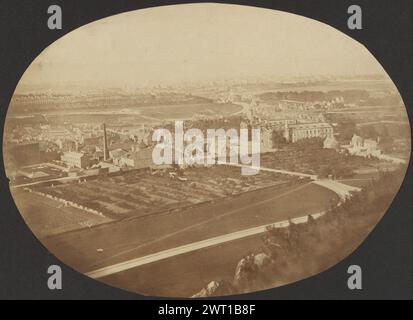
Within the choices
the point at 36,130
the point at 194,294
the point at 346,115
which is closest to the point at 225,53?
the point at 346,115

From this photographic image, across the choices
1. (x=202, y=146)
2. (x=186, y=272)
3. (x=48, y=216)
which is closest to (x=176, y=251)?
(x=186, y=272)

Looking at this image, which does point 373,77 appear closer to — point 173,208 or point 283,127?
point 283,127

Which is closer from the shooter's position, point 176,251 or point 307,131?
point 176,251

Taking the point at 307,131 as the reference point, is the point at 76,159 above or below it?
below

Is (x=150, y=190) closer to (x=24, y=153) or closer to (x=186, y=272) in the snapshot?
(x=186, y=272)

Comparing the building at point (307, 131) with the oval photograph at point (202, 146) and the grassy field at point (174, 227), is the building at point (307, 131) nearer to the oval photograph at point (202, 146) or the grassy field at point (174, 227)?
the oval photograph at point (202, 146)

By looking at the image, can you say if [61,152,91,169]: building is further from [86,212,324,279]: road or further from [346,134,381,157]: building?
[346,134,381,157]: building

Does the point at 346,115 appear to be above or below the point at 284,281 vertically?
above

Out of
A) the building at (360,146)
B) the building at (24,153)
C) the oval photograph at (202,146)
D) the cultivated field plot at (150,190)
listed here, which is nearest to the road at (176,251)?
the oval photograph at (202,146)
